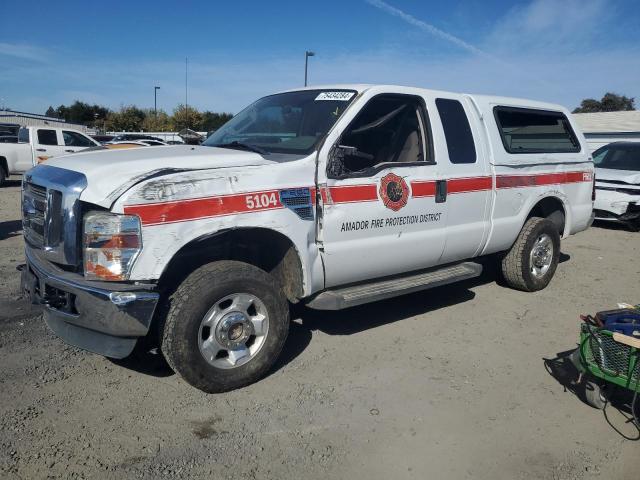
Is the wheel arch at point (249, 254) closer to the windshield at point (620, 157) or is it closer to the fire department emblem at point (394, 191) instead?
the fire department emblem at point (394, 191)

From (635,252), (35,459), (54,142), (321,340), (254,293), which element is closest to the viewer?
(35,459)

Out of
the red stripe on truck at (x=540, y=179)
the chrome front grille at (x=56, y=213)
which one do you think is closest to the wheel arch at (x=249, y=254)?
the chrome front grille at (x=56, y=213)

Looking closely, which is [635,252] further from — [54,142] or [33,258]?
[54,142]

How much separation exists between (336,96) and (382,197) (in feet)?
3.13

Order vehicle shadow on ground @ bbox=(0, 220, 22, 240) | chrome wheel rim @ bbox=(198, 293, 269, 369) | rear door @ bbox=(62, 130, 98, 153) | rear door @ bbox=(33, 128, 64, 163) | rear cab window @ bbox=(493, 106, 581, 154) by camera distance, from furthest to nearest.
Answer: rear door @ bbox=(62, 130, 98, 153) → rear door @ bbox=(33, 128, 64, 163) → vehicle shadow on ground @ bbox=(0, 220, 22, 240) → rear cab window @ bbox=(493, 106, 581, 154) → chrome wheel rim @ bbox=(198, 293, 269, 369)

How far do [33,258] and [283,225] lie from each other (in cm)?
176

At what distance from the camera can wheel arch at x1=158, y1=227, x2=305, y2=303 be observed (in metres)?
3.62

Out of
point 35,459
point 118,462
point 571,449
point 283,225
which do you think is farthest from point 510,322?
point 35,459

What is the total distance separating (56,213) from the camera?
11.0 ft

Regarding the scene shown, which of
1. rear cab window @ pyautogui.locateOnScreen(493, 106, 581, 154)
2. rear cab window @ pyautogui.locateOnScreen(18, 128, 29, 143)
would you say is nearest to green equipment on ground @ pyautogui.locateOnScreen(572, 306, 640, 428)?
rear cab window @ pyautogui.locateOnScreen(493, 106, 581, 154)

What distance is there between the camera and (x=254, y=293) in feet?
11.8

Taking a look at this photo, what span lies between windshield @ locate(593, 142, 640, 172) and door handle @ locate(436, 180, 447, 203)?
8290 mm

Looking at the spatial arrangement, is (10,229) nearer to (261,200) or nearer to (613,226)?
(261,200)

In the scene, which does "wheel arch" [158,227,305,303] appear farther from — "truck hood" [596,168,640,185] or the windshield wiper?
"truck hood" [596,168,640,185]
